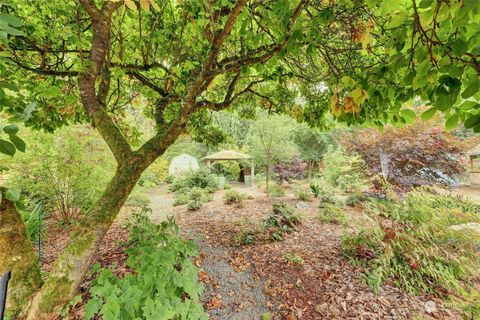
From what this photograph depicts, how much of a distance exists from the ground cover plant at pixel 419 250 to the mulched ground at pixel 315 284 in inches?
8.7

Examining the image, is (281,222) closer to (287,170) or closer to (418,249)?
(418,249)

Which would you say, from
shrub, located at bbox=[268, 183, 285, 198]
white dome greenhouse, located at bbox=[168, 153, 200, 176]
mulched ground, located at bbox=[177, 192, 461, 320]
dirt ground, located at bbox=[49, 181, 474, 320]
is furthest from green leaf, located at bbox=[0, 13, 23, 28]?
white dome greenhouse, located at bbox=[168, 153, 200, 176]

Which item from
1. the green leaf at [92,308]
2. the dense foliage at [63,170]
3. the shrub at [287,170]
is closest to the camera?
the green leaf at [92,308]

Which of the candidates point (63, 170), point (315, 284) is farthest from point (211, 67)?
point (63, 170)

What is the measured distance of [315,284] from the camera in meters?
3.36

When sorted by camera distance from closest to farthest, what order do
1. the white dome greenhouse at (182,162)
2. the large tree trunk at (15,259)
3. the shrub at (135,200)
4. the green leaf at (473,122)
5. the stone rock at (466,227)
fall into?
1. the green leaf at (473,122)
2. the large tree trunk at (15,259)
3. the stone rock at (466,227)
4. the shrub at (135,200)
5. the white dome greenhouse at (182,162)

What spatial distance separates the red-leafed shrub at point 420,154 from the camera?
7.55m

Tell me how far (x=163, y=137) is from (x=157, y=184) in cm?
1491

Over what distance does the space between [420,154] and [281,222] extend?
5509 millimetres

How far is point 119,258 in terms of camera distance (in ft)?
12.0

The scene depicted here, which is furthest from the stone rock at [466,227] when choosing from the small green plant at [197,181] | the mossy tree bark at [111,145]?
the small green plant at [197,181]

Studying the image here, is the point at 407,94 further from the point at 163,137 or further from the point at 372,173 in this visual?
the point at 372,173

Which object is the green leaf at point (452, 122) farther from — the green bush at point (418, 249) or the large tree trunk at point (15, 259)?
the green bush at point (418, 249)

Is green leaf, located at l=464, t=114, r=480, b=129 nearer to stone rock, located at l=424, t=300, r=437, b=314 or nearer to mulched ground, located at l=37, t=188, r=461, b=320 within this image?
mulched ground, located at l=37, t=188, r=461, b=320
